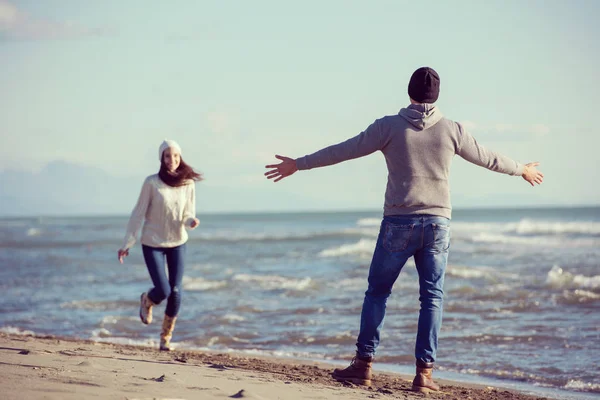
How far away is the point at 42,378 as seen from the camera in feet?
14.7

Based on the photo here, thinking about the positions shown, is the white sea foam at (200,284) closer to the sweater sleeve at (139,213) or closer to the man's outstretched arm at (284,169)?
the sweater sleeve at (139,213)

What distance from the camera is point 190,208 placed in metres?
6.90

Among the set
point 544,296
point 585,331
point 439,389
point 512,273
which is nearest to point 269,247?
point 512,273

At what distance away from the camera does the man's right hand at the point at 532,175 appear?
202 inches

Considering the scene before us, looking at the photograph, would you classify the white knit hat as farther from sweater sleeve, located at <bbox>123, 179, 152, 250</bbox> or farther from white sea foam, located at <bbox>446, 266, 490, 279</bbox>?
white sea foam, located at <bbox>446, 266, 490, 279</bbox>

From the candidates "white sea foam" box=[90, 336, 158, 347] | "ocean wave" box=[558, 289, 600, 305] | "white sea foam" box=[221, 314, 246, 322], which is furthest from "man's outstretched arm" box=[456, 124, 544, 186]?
"ocean wave" box=[558, 289, 600, 305]

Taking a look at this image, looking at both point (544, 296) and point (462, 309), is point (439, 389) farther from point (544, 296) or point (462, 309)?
point (544, 296)

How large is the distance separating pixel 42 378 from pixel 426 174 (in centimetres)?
269

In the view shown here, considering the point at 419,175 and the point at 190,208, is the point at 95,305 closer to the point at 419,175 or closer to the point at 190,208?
the point at 190,208

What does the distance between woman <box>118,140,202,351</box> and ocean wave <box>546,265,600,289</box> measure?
715 cm

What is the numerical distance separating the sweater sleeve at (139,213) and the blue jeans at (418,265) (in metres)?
2.60

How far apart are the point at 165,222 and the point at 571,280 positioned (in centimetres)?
776

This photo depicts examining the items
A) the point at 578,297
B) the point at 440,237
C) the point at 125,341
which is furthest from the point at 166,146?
the point at 578,297

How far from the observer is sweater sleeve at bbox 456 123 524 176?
483cm
